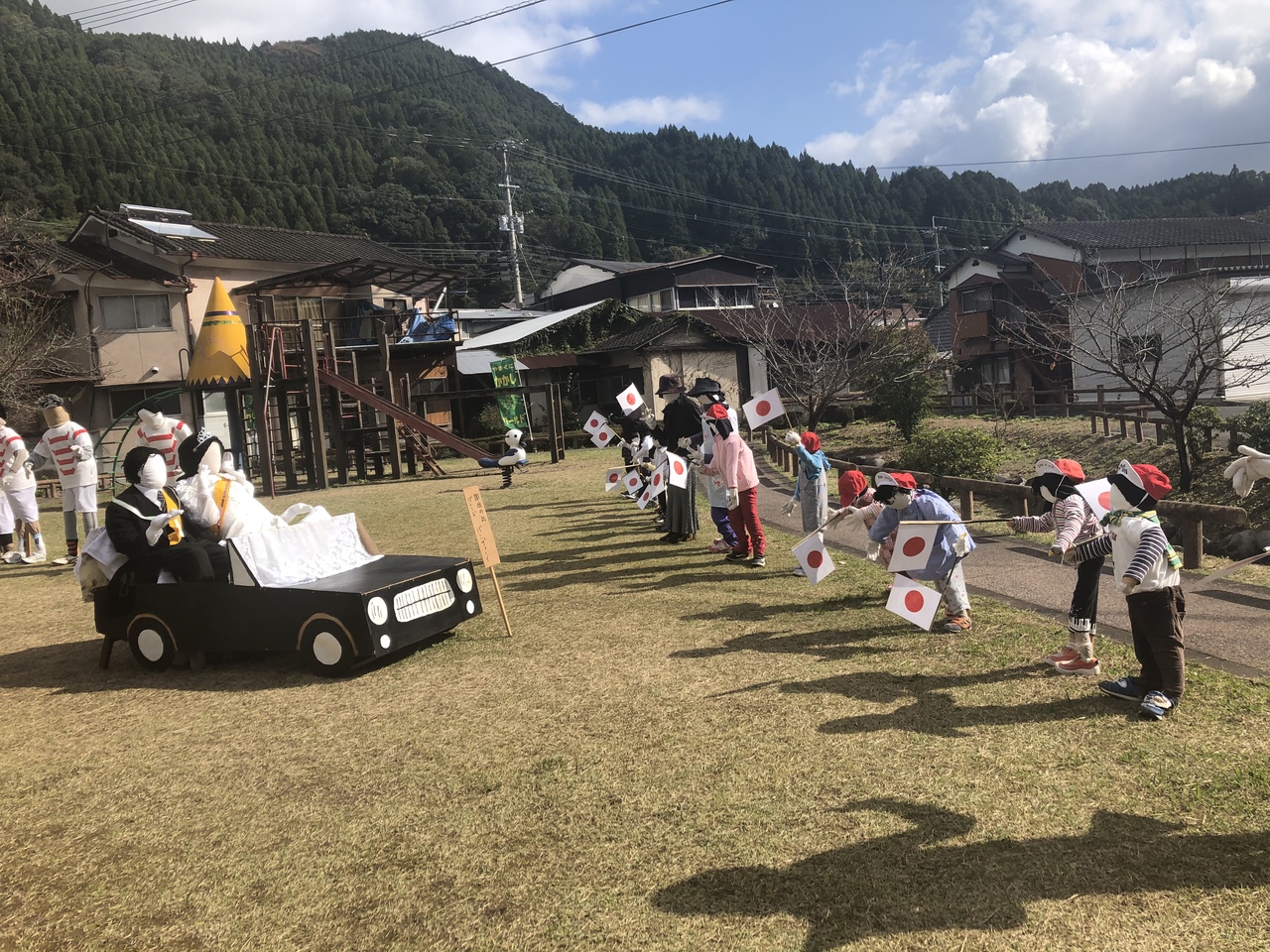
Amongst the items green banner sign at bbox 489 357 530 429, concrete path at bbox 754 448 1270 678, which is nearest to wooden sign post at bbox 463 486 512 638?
concrete path at bbox 754 448 1270 678

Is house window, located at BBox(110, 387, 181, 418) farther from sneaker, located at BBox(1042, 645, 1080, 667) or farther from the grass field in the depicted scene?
sneaker, located at BBox(1042, 645, 1080, 667)

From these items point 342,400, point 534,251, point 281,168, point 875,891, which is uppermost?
point 281,168

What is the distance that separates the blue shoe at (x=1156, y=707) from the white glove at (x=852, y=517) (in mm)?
2371

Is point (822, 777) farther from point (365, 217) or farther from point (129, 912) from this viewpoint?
point (365, 217)

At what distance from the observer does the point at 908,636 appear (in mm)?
5625

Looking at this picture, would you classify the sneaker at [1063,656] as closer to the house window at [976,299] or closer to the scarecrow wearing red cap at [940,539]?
the scarecrow wearing red cap at [940,539]

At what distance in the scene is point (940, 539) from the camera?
561cm

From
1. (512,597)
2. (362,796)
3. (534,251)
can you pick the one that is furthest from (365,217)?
(362,796)

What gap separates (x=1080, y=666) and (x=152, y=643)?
5833mm

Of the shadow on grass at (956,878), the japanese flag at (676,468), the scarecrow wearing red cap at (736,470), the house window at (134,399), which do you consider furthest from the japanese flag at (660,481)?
the house window at (134,399)

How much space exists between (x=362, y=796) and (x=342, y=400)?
1736 centimetres

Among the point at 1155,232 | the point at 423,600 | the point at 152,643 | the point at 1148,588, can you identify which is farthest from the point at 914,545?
the point at 1155,232

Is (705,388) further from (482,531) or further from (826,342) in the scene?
(826,342)

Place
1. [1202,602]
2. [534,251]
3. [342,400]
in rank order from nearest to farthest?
1. [1202,602]
2. [342,400]
3. [534,251]
